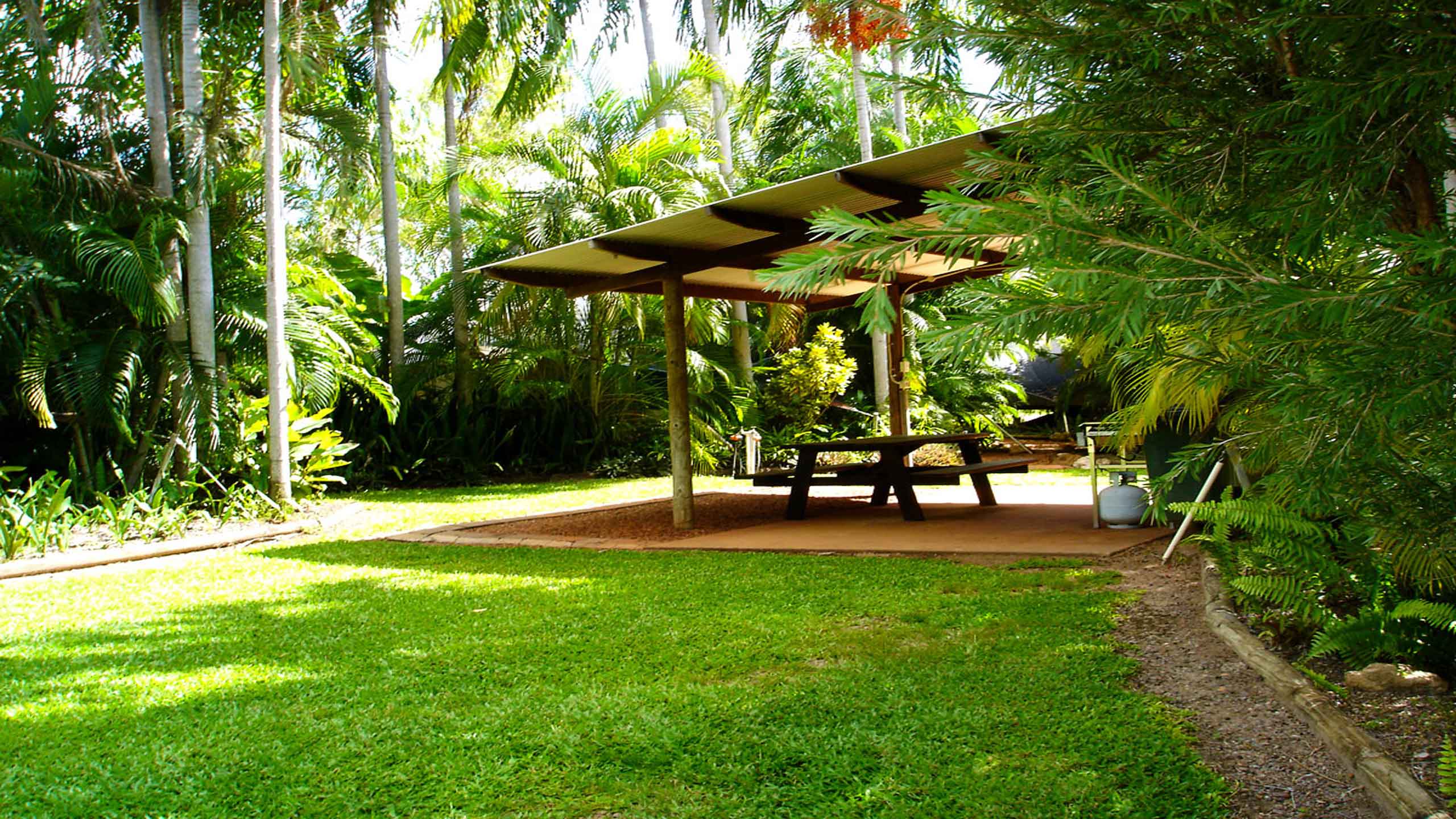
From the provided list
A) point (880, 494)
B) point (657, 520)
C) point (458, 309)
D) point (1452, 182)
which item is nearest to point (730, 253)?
point (657, 520)

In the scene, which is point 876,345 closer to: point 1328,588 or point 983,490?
point 983,490

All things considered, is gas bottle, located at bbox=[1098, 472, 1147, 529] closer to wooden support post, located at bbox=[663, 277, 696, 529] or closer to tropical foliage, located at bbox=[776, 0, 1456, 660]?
wooden support post, located at bbox=[663, 277, 696, 529]

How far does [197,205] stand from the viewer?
9.96 meters

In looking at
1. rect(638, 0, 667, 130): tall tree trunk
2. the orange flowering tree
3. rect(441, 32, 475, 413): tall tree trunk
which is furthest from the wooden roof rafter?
rect(638, 0, 667, 130): tall tree trunk

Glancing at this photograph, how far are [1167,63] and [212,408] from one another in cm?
1010

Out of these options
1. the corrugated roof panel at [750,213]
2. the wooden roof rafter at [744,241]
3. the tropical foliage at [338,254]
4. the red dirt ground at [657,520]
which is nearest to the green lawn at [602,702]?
the wooden roof rafter at [744,241]

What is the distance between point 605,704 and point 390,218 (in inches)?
548

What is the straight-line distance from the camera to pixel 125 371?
383 inches

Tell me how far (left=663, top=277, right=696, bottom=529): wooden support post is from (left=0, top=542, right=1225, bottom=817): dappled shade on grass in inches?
116

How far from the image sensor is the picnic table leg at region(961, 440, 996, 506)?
32.9 ft

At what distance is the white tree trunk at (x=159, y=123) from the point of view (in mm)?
10250

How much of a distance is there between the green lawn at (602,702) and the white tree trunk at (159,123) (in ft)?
15.1

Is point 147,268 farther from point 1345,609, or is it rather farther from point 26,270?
point 1345,609

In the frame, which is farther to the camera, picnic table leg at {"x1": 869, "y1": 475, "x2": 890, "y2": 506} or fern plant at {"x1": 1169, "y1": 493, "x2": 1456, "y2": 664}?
picnic table leg at {"x1": 869, "y1": 475, "x2": 890, "y2": 506}
